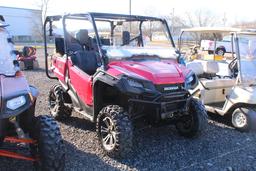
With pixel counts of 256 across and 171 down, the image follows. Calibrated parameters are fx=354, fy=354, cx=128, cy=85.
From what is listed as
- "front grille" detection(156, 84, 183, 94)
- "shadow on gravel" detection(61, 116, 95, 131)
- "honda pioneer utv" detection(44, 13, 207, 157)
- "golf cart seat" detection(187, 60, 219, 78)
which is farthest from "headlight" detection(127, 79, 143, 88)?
"golf cart seat" detection(187, 60, 219, 78)

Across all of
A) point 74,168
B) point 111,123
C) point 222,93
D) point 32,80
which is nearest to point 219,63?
point 222,93

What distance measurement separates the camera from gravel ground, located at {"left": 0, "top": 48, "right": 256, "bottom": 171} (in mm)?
4449

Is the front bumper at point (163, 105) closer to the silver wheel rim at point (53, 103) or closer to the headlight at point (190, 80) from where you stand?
the headlight at point (190, 80)

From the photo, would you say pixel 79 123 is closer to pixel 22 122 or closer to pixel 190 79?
pixel 190 79

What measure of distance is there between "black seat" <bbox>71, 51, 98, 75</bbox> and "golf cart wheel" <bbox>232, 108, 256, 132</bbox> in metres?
2.56

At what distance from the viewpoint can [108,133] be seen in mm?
4785

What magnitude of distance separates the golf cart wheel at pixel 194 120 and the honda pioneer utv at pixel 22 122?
226 centimetres

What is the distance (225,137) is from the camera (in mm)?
5668

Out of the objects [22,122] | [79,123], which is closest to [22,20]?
[79,123]

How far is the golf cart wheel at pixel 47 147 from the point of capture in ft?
12.1

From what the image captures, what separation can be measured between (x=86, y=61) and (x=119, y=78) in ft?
4.09

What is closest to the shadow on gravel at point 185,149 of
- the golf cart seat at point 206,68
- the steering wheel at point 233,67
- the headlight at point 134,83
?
the headlight at point 134,83

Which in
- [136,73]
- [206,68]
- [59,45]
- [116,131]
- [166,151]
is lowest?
[166,151]

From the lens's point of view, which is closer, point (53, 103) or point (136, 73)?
point (136, 73)
